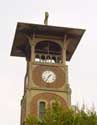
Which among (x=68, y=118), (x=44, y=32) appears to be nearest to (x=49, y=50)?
(x=44, y=32)

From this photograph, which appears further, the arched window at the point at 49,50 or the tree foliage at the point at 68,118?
the arched window at the point at 49,50

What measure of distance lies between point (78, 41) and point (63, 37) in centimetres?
170

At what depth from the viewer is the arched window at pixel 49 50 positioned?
4547 centimetres

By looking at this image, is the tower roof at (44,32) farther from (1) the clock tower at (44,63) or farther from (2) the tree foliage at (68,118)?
(2) the tree foliage at (68,118)

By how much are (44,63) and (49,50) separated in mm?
2079

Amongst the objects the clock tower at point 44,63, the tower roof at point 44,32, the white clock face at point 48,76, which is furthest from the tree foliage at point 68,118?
the tower roof at point 44,32

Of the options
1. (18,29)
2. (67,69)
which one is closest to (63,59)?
(67,69)

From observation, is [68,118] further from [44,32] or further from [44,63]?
[44,32]

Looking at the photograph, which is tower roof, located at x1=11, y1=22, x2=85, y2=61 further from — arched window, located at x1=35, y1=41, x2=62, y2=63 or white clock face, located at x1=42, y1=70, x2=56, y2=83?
white clock face, located at x1=42, y1=70, x2=56, y2=83

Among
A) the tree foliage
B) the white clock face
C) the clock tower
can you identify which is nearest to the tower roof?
the clock tower

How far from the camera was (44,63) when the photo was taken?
4416 centimetres

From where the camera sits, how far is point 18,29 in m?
44.3

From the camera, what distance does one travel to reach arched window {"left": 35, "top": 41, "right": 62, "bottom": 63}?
149 feet

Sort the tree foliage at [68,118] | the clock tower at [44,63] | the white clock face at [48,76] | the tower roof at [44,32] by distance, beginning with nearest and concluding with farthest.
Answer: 1. the tree foliage at [68,118]
2. the clock tower at [44,63]
3. the white clock face at [48,76]
4. the tower roof at [44,32]
